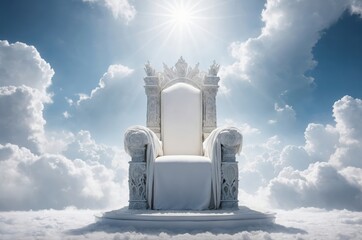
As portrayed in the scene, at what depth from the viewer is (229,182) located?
336 centimetres

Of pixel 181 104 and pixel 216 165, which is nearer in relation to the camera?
pixel 216 165

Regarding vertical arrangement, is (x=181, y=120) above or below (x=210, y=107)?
below

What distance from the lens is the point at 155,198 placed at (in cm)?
333

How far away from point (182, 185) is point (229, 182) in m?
0.45

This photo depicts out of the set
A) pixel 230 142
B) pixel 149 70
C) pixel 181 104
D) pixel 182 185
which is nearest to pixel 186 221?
pixel 182 185

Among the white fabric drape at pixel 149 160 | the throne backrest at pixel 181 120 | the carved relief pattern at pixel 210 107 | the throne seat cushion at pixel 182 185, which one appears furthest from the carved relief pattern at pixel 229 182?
the carved relief pattern at pixel 210 107

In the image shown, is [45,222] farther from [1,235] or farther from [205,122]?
[205,122]

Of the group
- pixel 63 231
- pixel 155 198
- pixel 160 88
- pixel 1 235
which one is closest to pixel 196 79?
pixel 160 88

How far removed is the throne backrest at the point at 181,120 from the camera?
4223mm

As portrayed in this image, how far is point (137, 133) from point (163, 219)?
2.95ft

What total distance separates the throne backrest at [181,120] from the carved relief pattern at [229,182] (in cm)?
88

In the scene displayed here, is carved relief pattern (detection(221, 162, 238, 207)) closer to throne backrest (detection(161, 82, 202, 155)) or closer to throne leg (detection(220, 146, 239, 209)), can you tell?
throne leg (detection(220, 146, 239, 209))

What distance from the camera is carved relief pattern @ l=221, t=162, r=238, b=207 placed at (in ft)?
11.0

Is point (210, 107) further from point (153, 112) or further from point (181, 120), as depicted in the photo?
point (153, 112)
